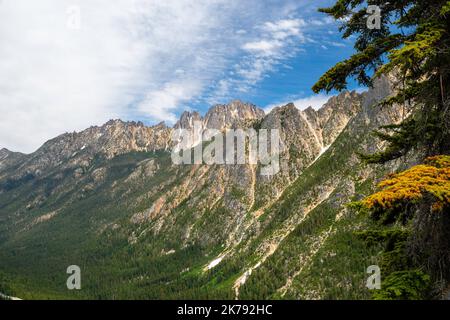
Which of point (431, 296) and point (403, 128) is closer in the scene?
point (431, 296)

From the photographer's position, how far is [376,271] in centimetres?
1505

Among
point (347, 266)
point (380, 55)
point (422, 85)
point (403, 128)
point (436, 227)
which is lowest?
point (347, 266)

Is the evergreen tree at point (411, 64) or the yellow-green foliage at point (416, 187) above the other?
the evergreen tree at point (411, 64)

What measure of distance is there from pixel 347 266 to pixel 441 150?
191 meters

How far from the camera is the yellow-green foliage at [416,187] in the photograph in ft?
33.0

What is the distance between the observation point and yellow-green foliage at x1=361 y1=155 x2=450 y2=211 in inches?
396

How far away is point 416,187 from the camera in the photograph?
10242mm

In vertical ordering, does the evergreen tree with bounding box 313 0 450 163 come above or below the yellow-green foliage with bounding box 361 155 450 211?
above

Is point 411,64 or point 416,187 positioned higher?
point 411,64

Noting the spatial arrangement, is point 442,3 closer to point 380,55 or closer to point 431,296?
point 380,55
